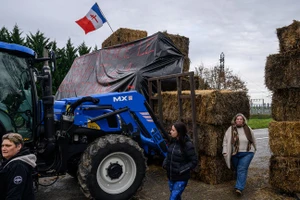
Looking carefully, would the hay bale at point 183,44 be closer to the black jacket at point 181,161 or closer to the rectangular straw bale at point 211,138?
the rectangular straw bale at point 211,138

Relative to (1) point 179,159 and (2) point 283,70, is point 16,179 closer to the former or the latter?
(1) point 179,159

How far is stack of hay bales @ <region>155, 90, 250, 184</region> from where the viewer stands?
631cm

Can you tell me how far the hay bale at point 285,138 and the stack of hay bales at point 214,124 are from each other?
3.41ft

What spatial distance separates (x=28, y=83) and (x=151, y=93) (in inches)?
139

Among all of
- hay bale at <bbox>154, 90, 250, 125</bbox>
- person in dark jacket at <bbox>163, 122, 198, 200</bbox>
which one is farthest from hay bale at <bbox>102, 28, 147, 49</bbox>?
person in dark jacket at <bbox>163, 122, 198, 200</bbox>

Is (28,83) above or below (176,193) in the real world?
above

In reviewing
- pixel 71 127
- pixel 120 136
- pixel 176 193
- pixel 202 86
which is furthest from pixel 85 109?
pixel 202 86

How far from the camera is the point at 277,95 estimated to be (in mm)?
5719

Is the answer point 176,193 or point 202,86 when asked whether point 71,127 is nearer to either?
point 176,193

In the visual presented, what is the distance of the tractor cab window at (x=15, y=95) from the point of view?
4730 mm

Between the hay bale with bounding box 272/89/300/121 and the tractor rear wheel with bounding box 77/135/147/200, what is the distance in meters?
2.59

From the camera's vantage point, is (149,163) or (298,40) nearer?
(298,40)

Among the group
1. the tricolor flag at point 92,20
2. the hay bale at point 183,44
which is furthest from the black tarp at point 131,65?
the tricolor flag at point 92,20

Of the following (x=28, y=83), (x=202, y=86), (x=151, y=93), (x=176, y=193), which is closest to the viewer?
(x=176, y=193)
